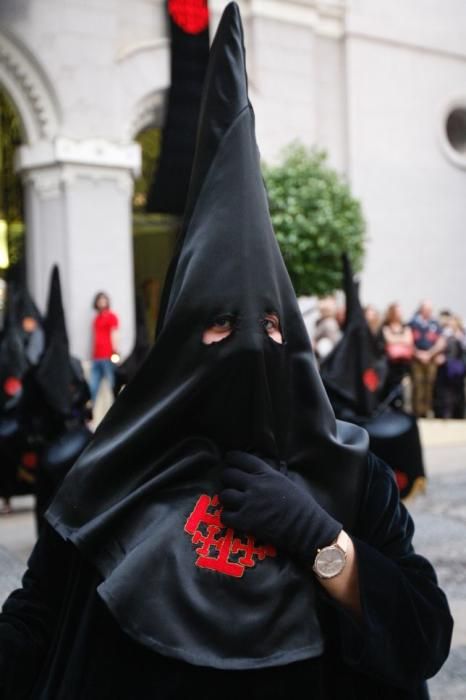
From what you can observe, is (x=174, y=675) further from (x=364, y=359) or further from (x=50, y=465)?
(x=364, y=359)

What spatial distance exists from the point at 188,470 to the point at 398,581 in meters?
0.42

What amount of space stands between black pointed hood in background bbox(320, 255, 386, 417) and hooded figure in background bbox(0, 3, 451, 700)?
4.51 meters

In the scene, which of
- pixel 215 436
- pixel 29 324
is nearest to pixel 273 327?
pixel 215 436

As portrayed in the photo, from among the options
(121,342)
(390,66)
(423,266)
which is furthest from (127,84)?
(423,266)

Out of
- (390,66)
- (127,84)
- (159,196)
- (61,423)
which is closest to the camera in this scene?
(61,423)

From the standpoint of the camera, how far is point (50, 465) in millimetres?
4793

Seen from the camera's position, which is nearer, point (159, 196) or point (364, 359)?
Answer: point (364, 359)

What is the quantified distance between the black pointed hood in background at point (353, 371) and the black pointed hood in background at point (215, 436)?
14.8ft

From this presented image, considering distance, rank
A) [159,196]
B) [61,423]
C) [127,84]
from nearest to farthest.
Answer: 1. [61,423]
2. [159,196]
3. [127,84]

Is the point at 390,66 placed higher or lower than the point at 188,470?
higher

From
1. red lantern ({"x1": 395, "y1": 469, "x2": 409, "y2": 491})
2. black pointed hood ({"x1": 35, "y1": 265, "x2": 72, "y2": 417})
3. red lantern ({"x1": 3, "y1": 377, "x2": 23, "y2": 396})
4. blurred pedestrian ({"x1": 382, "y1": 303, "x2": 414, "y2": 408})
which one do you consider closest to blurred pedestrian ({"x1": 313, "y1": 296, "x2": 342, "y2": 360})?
blurred pedestrian ({"x1": 382, "y1": 303, "x2": 414, "y2": 408})

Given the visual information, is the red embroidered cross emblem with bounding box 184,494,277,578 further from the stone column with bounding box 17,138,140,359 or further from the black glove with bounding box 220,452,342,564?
the stone column with bounding box 17,138,140,359

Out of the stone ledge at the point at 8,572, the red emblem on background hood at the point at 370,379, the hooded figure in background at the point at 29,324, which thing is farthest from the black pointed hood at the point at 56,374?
the red emblem on background hood at the point at 370,379

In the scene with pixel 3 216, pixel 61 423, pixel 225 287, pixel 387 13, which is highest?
pixel 387 13
